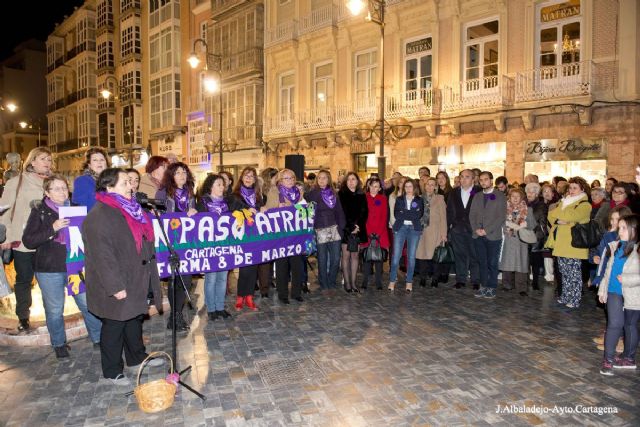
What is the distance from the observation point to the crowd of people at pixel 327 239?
15.3 feet

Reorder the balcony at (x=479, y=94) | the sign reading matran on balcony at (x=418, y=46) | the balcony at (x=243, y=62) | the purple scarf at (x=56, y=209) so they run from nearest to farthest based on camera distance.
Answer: the purple scarf at (x=56, y=209)
the balcony at (x=479, y=94)
the sign reading matran on balcony at (x=418, y=46)
the balcony at (x=243, y=62)

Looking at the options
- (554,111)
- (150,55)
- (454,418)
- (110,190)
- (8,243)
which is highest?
(150,55)

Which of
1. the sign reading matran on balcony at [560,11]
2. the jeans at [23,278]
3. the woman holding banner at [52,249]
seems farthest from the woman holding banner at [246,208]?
the sign reading matran on balcony at [560,11]

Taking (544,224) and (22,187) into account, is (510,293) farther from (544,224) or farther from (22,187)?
(22,187)

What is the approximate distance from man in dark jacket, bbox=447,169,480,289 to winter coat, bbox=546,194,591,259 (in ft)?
4.71

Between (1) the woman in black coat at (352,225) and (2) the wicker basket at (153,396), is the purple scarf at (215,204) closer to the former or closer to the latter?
(1) the woman in black coat at (352,225)

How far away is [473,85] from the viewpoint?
16.5 meters

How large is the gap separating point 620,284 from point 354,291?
14.6 feet

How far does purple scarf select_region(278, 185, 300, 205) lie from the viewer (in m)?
8.29

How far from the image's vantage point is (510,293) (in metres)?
8.55

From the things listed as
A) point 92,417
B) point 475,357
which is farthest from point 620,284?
point 92,417

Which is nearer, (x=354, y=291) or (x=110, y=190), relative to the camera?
(x=110, y=190)

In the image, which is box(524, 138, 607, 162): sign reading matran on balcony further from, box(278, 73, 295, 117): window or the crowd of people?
box(278, 73, 295, 117): window

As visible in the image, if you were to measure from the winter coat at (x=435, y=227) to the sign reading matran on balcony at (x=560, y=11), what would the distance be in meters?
9.66
